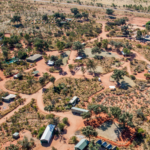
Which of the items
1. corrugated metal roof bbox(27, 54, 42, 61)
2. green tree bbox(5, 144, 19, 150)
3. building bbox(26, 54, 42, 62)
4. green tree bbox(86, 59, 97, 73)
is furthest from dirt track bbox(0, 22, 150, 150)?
green tree bbox(5, 144, 19, 150)

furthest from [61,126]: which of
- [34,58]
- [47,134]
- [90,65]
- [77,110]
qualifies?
[34,58]

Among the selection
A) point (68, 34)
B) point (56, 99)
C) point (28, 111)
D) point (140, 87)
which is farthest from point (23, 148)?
point (68, 34)

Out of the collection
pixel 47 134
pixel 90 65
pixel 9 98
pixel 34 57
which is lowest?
pixel 47 134

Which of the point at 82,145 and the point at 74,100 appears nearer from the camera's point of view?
the point at 82,145

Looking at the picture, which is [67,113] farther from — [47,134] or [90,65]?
[90,65]

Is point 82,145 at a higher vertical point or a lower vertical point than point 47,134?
lower

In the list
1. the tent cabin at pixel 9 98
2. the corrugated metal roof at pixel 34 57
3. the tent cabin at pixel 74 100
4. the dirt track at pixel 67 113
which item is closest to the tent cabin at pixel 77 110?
the dirt track at pixel 67 113

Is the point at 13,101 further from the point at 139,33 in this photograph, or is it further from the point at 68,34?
the point at 139,33

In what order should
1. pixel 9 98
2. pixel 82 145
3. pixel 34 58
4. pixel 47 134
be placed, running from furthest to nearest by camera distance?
pixel 34 58 → pixel 9 98 → pixel 47 134 → pixel 82 145

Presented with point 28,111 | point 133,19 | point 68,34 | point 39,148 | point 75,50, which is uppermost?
point 133,19
